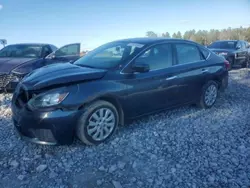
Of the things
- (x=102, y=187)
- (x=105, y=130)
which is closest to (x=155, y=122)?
(x=105, y=130)

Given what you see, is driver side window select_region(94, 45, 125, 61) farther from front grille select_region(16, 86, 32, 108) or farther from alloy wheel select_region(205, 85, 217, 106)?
alloy wheel select_region(205, 85, 217, 106)

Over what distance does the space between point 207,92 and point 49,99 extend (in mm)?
3558

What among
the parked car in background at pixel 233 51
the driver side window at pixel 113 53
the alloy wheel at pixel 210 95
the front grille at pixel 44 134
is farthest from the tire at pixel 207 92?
the parked car in background at pixel 233 51

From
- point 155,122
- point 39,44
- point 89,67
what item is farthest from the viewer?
point 39,44

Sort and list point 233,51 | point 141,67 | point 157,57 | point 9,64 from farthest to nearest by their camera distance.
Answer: point 233,51
point 9,64
point 157,57
point 141,67

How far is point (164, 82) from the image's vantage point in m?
4.15

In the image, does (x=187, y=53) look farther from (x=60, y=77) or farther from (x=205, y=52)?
(x=60, y=77)

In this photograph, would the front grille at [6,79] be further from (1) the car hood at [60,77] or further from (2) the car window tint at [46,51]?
(1) the car hood at [60,77]

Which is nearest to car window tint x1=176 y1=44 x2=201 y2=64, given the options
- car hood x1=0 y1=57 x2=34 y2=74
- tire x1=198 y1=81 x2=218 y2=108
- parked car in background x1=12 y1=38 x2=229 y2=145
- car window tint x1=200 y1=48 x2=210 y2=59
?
parked car in background x1=12 y1=38 x2=229 y2=145

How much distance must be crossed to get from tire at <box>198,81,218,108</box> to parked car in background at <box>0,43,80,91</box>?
4.25 meters

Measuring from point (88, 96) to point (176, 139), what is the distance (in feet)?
5.26

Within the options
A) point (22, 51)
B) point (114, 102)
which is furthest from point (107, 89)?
point (22, 51)

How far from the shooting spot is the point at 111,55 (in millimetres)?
4199

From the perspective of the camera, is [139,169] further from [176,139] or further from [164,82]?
[164,82]
